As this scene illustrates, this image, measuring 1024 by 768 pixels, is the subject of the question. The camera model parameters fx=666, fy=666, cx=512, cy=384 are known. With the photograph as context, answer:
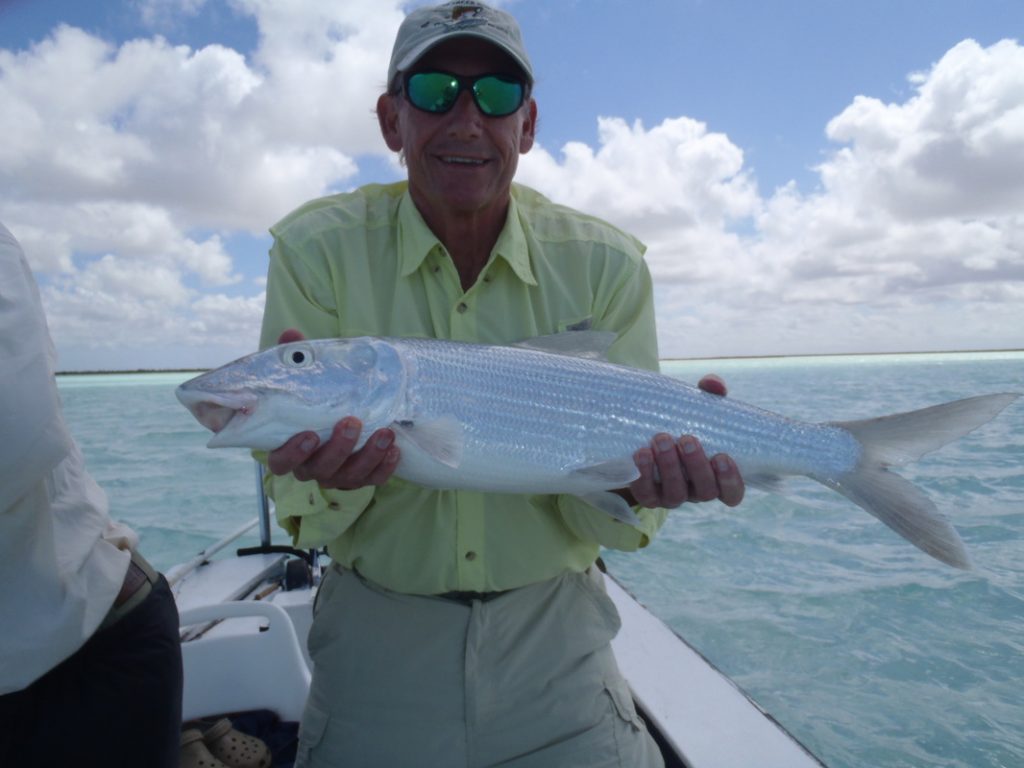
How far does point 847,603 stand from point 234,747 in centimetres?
765

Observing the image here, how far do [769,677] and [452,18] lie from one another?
6487mm

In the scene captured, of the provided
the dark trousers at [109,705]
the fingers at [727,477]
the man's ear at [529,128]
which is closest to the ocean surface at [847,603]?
the fingers at [727,477]

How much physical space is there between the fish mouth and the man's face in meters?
1.15

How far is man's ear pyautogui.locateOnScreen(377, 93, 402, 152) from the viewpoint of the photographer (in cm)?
309

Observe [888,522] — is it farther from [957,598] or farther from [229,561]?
[957,598]

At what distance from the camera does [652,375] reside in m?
2.85

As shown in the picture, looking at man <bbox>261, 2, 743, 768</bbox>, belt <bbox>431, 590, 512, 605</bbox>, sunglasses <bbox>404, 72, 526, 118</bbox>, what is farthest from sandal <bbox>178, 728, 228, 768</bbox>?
sunglasses <bbox>404, 72, 526, 118</bbox>

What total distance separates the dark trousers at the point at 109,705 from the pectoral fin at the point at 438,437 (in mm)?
1165

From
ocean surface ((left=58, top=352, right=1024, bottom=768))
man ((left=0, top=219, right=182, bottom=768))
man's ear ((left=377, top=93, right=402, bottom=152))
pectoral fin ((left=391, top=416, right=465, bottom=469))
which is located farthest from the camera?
ocean surface ((left=58, top=352, right=1024, bottom=768))

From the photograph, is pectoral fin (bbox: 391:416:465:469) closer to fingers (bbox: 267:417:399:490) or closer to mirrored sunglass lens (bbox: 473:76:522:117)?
fingers (bbox: 267:417:399:490)

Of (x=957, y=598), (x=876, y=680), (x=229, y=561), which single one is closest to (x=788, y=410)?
(x=957, y=598)

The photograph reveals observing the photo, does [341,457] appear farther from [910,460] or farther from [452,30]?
[910,460]

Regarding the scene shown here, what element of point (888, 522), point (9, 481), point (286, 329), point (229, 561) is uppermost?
point (286, 329)

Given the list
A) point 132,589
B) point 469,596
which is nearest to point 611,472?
point 469,596
